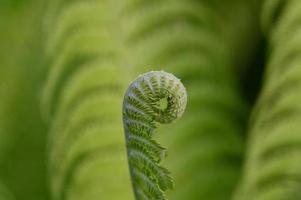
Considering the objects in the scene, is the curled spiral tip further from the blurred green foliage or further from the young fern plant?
the blurred green foliage

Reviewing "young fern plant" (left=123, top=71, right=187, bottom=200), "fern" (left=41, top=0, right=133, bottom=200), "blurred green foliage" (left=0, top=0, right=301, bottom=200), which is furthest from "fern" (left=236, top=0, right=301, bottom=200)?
"young fern plant" (left=123, top=71, right=187, bottom=200)

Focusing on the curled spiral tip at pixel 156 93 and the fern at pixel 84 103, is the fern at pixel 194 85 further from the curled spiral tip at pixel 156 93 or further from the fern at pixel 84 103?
the curled spiral tip at pixel 156 93

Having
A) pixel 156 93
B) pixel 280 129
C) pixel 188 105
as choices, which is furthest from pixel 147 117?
pixel 188 105

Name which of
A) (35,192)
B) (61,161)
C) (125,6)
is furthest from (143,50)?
(35,192)

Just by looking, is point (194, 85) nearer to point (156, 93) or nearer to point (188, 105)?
point (188, 105)

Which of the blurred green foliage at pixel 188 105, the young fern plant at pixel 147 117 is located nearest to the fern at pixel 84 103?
the blurred green foliage at pixel 188 105
